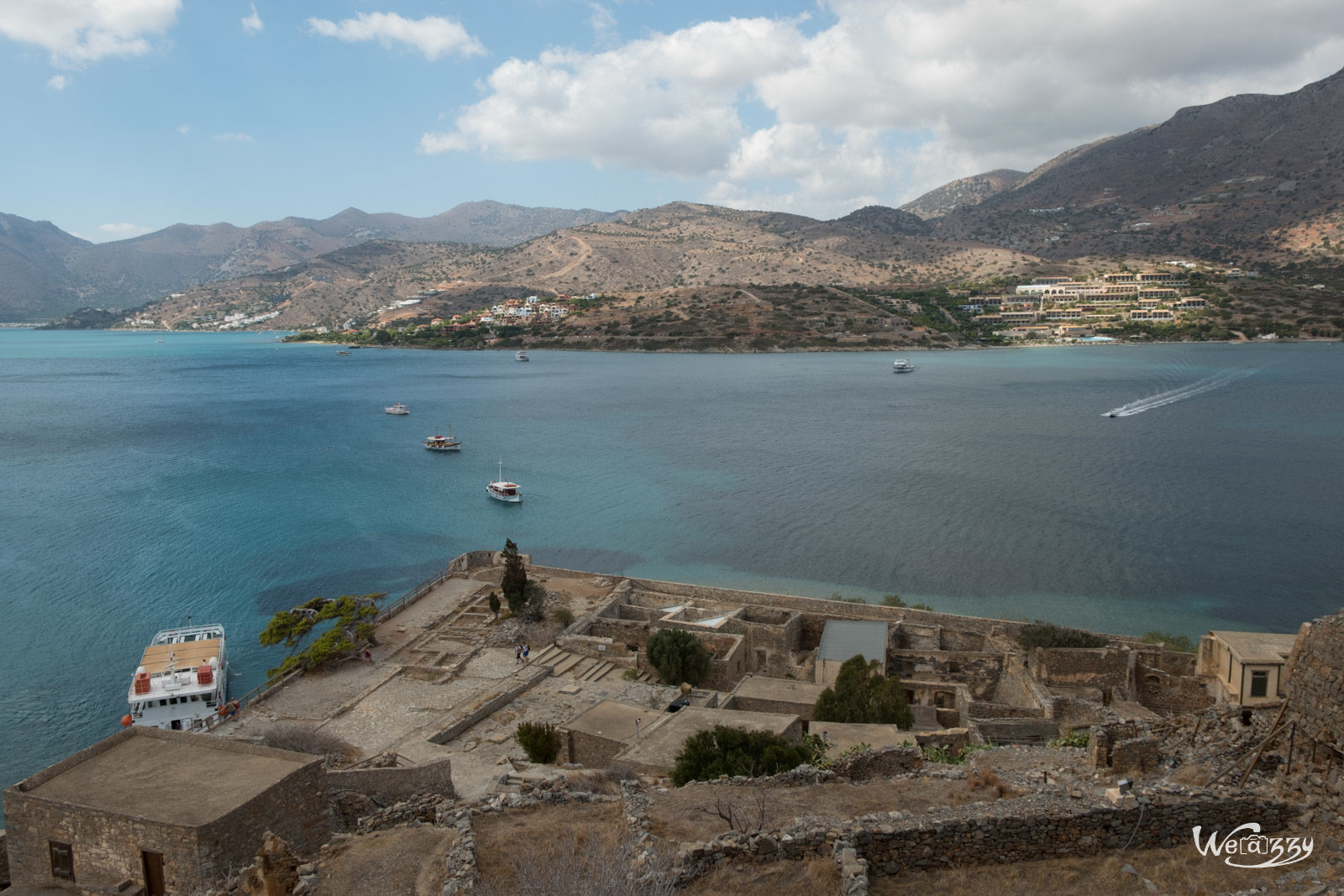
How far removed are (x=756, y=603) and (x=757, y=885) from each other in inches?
685

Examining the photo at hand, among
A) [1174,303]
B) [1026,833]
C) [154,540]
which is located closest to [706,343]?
[1174,303]

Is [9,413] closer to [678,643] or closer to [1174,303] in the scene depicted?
[678,643]

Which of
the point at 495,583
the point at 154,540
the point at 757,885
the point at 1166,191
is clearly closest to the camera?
the point at 757,885

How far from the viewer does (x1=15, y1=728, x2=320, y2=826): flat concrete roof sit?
7.64 metres

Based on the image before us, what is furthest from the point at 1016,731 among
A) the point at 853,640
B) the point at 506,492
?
the point at 506,492

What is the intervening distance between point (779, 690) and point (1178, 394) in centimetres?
6761

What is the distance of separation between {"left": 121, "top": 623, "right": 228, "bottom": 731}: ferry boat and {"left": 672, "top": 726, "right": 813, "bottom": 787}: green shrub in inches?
521

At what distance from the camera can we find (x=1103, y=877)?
5906mm

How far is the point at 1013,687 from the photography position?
1727 centimetres

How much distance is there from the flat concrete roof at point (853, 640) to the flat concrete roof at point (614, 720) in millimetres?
5165

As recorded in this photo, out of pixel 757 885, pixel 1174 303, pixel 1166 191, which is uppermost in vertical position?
pixel 1166 191

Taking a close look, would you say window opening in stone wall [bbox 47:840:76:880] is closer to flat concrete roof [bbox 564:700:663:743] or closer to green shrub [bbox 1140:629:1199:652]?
flat concrete roof [bbox 564:700:663:743]

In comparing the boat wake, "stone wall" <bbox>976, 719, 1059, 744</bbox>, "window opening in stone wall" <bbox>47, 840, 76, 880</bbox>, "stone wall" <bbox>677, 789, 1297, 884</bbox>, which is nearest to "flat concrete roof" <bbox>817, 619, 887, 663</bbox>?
"stone wall" <bbox>976, 719, 1059, 744</bbox>

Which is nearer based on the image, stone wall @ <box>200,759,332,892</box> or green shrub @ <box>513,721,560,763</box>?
stone wall @ <box>200,759,332,892</box>
